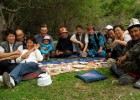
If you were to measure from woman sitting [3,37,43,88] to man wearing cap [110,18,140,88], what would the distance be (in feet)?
5.93

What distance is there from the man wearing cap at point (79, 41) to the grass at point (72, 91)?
8.96ft

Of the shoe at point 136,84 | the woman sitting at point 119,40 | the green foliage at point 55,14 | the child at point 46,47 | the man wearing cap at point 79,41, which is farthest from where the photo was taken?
the green foliage at point 55,14

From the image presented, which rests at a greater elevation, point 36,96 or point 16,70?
point 16,70

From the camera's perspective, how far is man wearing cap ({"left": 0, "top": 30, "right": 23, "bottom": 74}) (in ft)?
20.1

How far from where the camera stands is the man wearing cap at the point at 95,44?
8.14 m

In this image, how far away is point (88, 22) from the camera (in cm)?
1313

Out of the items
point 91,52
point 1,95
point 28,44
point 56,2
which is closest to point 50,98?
point 1,95

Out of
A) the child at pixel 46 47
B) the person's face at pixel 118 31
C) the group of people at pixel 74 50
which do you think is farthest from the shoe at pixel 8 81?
the person's face at pixel 118 31

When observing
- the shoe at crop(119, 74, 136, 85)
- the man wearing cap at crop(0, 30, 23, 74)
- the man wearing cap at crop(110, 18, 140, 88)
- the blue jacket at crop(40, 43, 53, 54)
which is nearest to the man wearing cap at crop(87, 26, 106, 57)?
the blue jacket at crop(40, 43, 53, 54)

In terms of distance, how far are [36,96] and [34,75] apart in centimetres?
105

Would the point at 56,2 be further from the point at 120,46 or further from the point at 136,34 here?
the point at 136,34

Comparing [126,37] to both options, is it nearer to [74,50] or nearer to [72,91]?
[74,50]

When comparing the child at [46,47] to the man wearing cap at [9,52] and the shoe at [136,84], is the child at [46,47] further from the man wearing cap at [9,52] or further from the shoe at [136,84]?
the shoe at [136,84]

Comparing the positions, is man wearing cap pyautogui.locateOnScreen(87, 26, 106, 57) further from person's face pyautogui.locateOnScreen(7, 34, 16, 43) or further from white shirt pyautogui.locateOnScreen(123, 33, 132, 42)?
person's face pyautogui.locateOnScreen(7, 34, 16, 43)
